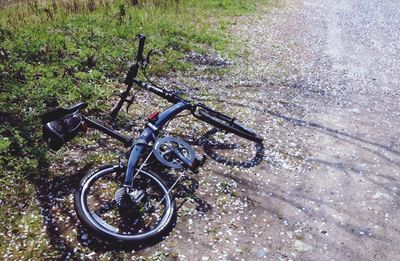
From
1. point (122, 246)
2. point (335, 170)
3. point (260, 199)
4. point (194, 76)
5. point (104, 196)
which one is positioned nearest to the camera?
point (122, 246)

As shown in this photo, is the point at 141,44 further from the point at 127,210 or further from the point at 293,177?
the point at 293,177

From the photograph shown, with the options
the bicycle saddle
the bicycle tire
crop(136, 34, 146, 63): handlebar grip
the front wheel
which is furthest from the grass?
the bicycle tire

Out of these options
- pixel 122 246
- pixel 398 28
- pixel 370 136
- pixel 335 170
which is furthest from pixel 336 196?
pixel 398 28

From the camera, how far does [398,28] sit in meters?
24.4

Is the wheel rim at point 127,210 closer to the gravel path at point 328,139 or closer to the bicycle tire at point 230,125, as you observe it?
the gravel path at point 328,139

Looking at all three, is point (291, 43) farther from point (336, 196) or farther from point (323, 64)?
point (336, 196)

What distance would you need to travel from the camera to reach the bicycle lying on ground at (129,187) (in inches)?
250

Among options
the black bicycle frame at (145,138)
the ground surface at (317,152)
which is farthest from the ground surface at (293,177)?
the black bicycle frame at (145,138)

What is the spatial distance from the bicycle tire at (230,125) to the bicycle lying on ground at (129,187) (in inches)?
59.6

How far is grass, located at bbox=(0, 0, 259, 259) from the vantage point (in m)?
7.03

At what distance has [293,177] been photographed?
28.7 feet

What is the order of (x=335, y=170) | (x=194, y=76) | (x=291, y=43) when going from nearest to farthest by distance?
(x=335, y=170) → (x=194, y=76) → (x=291, y=43)

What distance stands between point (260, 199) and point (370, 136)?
15.7 feet

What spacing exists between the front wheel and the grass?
0.85m
